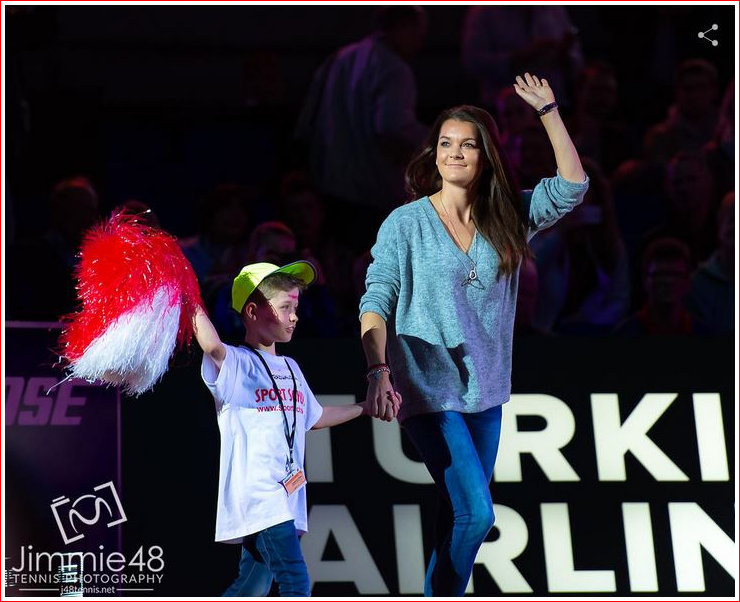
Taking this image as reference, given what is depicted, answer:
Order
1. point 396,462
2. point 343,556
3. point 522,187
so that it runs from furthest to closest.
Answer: point 522,187
point 396,462
point 343,556

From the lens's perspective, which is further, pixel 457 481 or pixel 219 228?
pixel 219 228

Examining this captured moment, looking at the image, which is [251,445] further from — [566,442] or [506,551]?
[566,442]

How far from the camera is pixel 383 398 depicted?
450 cm

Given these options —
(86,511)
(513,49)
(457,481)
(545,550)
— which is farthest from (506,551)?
(513,49)

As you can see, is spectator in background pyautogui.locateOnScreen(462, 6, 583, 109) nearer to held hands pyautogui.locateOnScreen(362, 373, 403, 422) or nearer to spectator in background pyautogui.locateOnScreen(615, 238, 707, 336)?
spectator in background pyautogui.locateOnScreen(615, 238, 707, 336)

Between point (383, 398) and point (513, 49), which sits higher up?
point (513, 49)

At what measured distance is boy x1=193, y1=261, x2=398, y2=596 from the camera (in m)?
4.72

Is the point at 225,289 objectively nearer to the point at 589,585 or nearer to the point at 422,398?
the point at 422,398

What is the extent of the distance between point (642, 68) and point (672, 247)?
2.60 metres

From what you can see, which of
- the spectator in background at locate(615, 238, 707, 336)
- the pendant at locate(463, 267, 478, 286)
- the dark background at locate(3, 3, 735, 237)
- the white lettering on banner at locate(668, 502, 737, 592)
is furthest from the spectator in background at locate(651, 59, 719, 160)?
the pendant at locate(463, 267, 478, 286)

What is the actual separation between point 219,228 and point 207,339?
244cm

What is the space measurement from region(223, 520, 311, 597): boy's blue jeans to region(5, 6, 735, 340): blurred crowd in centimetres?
147

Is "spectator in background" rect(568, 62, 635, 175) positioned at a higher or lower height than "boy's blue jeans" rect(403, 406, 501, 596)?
higher

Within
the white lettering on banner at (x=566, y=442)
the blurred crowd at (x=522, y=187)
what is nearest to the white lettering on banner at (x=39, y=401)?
the blurred crowd at (x=522, y=187)
